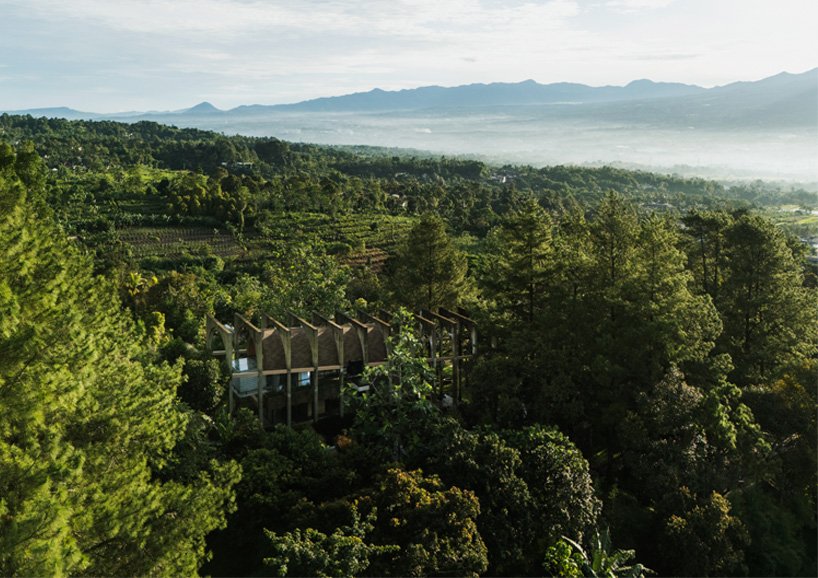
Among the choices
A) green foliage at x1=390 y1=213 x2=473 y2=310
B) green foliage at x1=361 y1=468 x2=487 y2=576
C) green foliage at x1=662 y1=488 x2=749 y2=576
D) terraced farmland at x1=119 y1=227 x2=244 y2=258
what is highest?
green foliage at x1=390 y1=213 x2=473 y2=310

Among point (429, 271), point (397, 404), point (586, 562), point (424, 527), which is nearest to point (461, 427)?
point (397, 404)

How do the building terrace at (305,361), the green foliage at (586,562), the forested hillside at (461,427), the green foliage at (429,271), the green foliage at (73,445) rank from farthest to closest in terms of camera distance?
the green foliage at (429,271) → the building terrace at (305,361) → the green foliage at (586,562) → the forested hillside at (461,427) → the green foliage at (73,445)

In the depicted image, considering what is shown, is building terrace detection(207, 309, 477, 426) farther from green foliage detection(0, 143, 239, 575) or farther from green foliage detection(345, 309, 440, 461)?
green foliage detection(0, 143, 239, 575)

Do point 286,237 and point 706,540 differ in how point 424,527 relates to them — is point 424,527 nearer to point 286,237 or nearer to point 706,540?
point 706,540

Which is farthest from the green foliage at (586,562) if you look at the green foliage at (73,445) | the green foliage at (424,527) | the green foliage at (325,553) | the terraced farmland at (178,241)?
the terraced farmland at (178,241)

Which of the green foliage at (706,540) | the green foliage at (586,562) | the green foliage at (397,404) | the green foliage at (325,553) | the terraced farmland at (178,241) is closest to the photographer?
the green foliage at (325,553)

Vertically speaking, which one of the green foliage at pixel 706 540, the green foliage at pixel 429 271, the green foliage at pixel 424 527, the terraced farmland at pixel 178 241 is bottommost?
the green foliage at pixel 706 540

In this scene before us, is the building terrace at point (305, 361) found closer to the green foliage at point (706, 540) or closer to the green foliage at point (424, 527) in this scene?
the green foliage at point (424, 527)

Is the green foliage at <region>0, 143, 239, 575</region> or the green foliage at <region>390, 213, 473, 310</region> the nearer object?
the green foliage at <region>0, 143, 239, 575</region>

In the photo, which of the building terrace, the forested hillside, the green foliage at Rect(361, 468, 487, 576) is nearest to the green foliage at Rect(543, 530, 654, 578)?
the forested hillside
